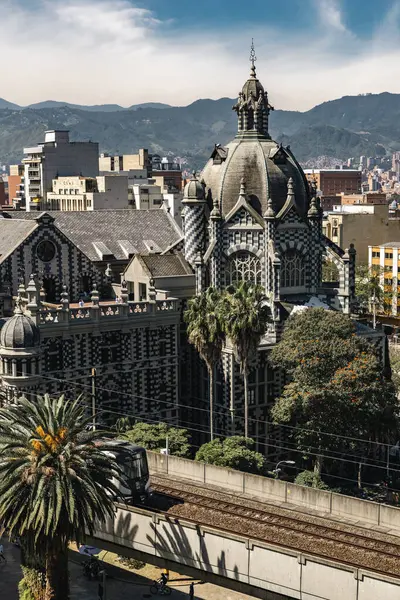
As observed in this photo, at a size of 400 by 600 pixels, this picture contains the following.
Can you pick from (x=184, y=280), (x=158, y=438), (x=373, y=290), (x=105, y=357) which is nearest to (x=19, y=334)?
(x=105, y=357)

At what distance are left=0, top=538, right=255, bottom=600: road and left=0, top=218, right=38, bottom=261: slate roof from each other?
3130 cm

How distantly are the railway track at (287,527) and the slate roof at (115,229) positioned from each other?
41.1m

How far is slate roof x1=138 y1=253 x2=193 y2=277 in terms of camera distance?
8938 cm

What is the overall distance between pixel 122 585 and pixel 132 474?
11.6 m

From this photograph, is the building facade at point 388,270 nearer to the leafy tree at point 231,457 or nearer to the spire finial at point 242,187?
the spire finial at point 242,187

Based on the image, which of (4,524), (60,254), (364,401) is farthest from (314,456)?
(4,524)

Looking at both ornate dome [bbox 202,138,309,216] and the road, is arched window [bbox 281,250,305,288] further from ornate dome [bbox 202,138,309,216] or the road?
the road

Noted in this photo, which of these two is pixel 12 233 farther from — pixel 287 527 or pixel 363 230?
pixel 363 230

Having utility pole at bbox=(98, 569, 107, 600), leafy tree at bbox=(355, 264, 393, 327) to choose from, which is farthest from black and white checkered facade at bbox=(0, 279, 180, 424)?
leafy tree at bbox=(355, 264, 393, 327)

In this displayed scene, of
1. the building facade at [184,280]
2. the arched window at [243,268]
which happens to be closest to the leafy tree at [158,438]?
the building facade at [184,280]

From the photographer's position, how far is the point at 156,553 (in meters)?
50.0

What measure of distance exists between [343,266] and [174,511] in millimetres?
43464

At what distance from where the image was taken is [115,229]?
3932 inches

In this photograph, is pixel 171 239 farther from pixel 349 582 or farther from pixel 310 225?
pixel 349 582
